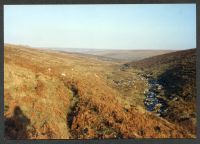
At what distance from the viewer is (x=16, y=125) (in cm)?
748

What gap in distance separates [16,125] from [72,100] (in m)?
1.31

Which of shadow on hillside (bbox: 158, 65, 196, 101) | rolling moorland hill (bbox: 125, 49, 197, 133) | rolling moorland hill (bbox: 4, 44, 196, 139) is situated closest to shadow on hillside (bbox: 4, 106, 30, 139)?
rolling moorland hill (bbox: 4, 44, 196, 139)

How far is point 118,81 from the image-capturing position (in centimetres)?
819

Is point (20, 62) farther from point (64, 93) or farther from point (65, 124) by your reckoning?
point (65, 124)

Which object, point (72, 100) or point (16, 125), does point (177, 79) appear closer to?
point (72, 100)

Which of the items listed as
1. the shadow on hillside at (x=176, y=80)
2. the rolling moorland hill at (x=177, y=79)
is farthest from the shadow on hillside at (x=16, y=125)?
the shadow on hillside at (x=176, y=80)

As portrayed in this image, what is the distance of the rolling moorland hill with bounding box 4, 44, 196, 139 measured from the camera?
754 centimetres

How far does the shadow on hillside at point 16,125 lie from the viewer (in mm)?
7445

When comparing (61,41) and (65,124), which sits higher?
(61,41)

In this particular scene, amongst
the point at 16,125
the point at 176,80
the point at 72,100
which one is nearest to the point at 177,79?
the point at 176,80

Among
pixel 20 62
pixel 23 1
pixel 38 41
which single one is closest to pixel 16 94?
pixel 20 62

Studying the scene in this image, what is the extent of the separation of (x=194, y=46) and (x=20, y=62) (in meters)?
3.82

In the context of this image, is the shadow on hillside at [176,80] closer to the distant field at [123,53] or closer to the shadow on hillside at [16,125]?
the distant field at [123,53]

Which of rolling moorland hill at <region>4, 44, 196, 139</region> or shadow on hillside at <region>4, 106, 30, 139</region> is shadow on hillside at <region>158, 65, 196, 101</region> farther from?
shadow on hillside at <region>4, 106, 30, 139</region>
